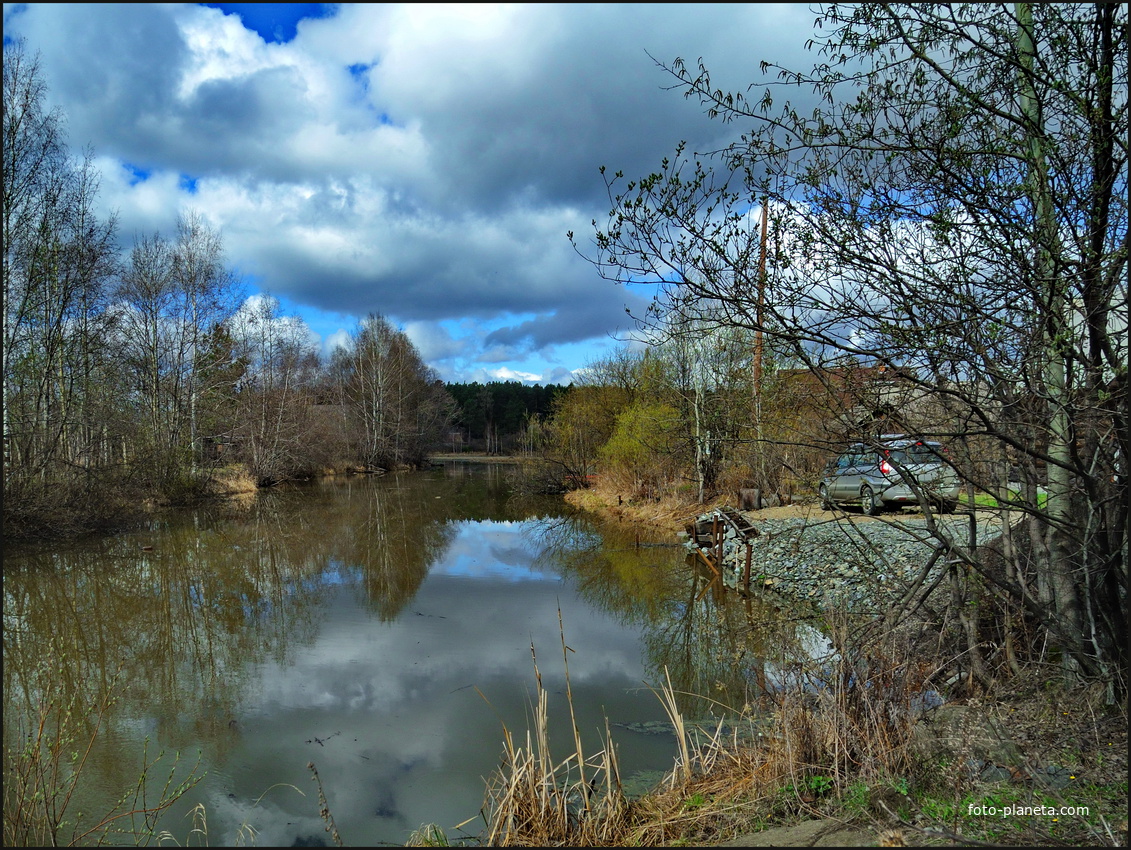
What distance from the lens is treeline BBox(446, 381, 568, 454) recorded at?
8012 centimetres

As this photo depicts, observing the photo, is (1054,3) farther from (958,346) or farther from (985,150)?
(958,346)

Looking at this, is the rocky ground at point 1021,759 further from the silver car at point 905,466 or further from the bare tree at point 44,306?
the bare tree at point 44,306

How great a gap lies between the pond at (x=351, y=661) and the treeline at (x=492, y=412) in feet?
204

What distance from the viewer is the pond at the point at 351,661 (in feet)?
18.1

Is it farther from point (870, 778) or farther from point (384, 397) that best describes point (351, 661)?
point (384, 397)

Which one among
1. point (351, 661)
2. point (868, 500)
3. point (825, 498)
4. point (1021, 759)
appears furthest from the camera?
point (351, 661)

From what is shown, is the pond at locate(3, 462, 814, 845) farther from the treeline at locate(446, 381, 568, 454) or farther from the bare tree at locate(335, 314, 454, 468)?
the treeline at locate(446, 381, 568, 454)

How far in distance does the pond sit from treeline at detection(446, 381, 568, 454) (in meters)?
62.3

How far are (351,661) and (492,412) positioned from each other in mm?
77006

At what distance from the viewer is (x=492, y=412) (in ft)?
279

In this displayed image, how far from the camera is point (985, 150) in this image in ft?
13.3

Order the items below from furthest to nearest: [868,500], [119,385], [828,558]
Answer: [119,385] → [828,558] → [868,500]

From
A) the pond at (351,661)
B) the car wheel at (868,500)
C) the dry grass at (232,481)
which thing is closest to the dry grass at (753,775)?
the pond at (351,661)

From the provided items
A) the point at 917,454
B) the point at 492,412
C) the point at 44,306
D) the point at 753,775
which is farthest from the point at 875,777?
the point at 492,412
